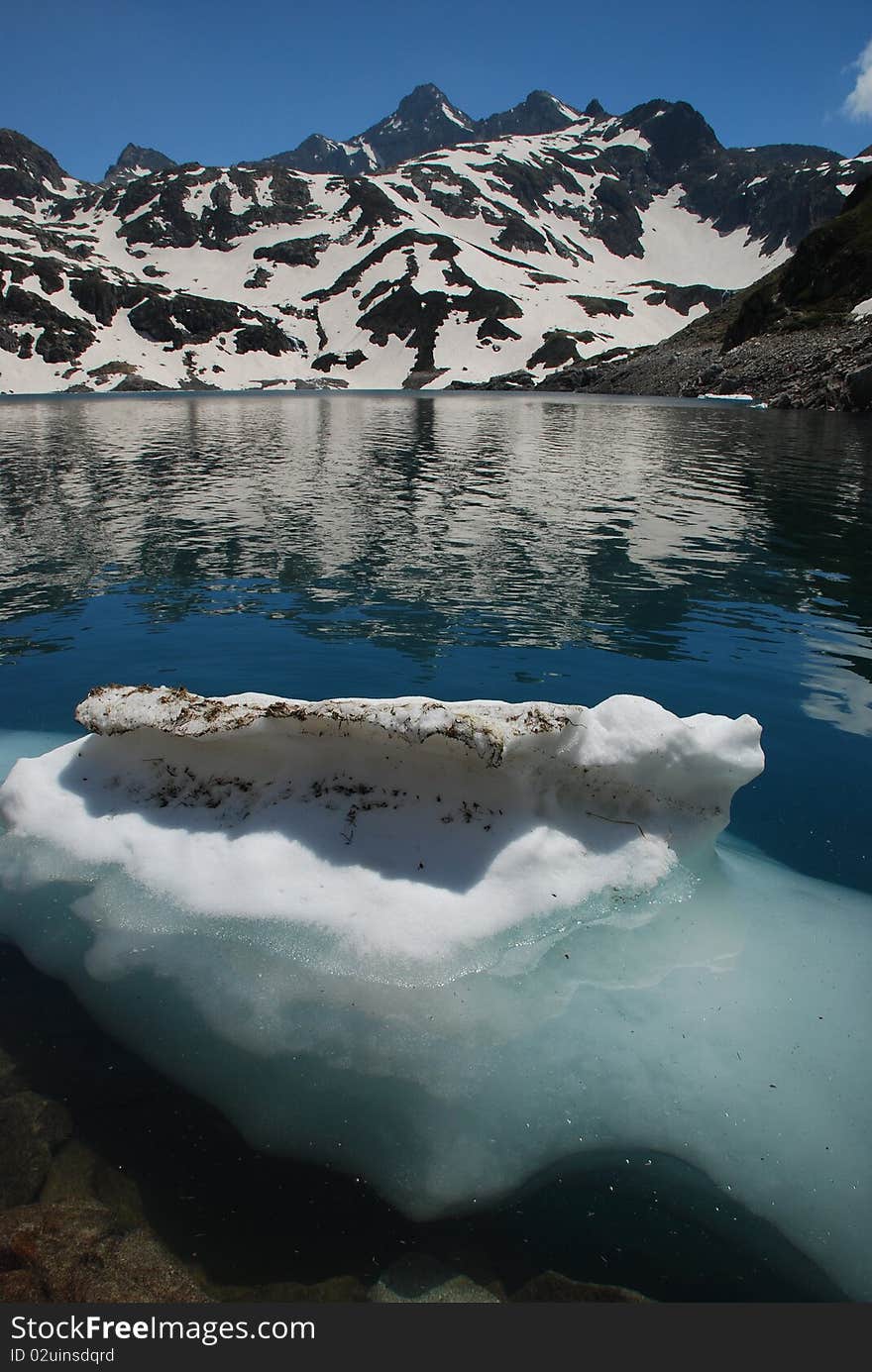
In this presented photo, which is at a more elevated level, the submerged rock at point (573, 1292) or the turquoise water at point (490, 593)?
the turquoise water at point (490, 593)

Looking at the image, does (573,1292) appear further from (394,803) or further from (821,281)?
(821,281)

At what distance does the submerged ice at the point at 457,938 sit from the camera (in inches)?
190

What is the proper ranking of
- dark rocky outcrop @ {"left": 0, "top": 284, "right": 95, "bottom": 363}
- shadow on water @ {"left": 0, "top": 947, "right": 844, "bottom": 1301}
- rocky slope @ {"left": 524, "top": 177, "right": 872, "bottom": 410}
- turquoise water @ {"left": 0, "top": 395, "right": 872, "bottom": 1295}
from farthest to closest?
1. dark rocky outcrop @ {"left": 0, "top": 284, "right": 95, "bottom": 363}
2. rocky slope @ {"left": 524, "top": 177, "right": 872, "bottom": 410}
3. turquoise water @ {"left": 0, "top": 395, "right": 872, "bottom": 1295}
4. shadow on water @ {"left": 0, "top": 947, "right": 844, "bottom": 1301}

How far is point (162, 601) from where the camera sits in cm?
1717

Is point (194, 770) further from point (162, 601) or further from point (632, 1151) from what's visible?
point (162, 601)

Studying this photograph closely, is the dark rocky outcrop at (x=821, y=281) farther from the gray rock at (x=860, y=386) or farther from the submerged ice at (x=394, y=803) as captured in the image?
the submerged ice at (x=394, y=803)

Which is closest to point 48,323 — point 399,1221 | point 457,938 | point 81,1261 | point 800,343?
point 800,343

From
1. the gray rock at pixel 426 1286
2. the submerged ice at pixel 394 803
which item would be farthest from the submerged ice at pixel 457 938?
the gray rock at pixel 426 1286

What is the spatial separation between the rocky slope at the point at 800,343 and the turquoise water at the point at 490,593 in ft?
133

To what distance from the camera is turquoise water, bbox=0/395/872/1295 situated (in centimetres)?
1143

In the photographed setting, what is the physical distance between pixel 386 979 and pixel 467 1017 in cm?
69

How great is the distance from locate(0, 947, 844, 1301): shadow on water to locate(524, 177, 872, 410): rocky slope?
231 feet

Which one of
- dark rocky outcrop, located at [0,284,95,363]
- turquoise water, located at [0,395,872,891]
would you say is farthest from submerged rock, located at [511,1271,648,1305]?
dark rocky outcrop, located at [0,284,95,363]

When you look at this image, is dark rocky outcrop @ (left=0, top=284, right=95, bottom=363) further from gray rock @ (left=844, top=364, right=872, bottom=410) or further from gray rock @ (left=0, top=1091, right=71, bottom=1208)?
gray rock @ (left=0, top=1091, right=71, bottom=1208)
